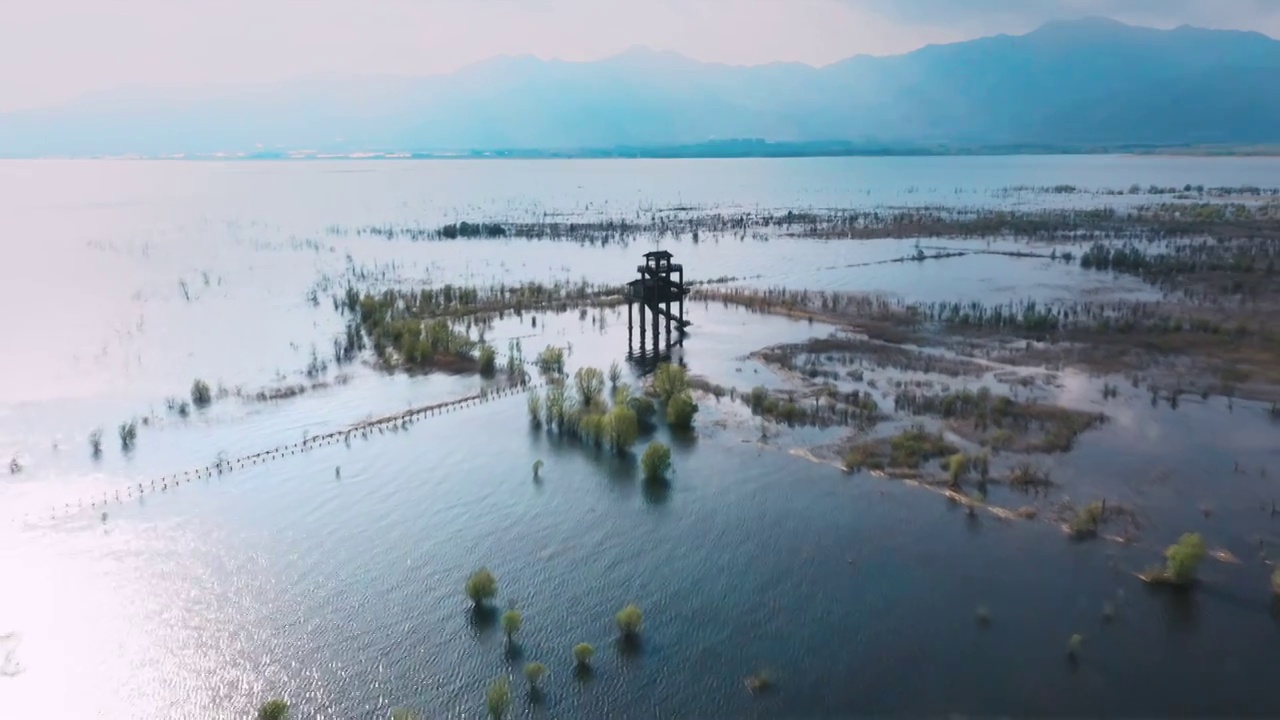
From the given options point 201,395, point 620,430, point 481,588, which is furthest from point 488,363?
point 481,588

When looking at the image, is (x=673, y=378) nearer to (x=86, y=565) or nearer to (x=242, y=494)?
(x=242, y=494)

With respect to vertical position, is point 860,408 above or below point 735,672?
above

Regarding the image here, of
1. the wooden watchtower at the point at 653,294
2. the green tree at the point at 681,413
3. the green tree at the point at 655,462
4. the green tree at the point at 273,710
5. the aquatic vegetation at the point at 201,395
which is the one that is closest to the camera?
the green tree at the point at 273,710

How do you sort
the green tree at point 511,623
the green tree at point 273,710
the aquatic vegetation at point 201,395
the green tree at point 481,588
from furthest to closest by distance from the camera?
the aquatic vegetation at point 201,395 → the green tree at point 481,588 → the green tree at point 511,623 → the green tree at point 273,710

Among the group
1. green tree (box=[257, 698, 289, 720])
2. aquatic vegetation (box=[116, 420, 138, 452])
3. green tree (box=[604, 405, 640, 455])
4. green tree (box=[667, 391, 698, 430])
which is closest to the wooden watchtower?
green tree (box=[667, 391, 698, 430])

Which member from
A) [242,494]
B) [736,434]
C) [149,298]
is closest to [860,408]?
[736,434]

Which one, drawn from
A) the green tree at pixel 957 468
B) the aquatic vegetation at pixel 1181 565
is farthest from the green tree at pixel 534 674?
the aquatic vegetation at pixel 1181 565

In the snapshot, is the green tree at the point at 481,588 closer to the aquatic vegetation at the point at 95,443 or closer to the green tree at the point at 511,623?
the green tree at the point at 511,623
